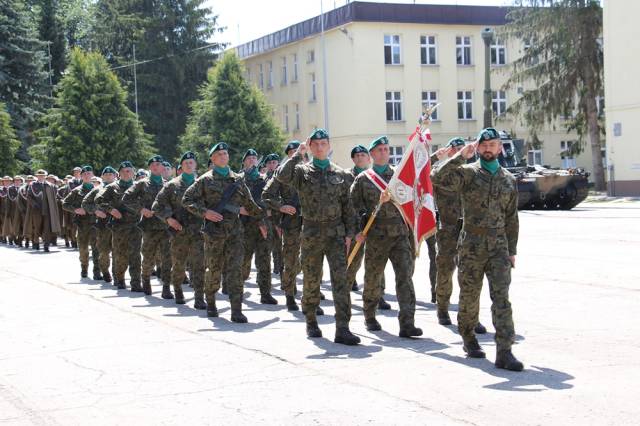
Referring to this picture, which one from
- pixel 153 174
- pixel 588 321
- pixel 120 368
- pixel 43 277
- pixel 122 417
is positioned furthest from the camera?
pixel 43 277

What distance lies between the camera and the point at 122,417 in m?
6.82

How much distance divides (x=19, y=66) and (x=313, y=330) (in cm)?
4553

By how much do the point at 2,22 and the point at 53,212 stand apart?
91.6 ft

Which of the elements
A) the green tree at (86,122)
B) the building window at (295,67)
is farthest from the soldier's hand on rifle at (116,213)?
the building window at (295,67)

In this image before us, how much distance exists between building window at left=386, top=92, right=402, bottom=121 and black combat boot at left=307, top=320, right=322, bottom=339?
4401 centimetres

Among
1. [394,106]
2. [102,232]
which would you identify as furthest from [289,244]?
[394,106]

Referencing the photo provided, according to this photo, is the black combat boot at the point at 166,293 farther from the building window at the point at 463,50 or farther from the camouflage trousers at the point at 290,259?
the building window at the point at 463,50

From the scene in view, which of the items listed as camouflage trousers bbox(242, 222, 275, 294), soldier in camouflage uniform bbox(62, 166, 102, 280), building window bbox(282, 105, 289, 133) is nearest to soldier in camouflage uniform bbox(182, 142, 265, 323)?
camouflage trousers bbox(242, 222, 275, 294)

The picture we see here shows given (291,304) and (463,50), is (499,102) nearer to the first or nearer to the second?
(463,50)

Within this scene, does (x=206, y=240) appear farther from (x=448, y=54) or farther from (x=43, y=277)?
(x=448, y=54)

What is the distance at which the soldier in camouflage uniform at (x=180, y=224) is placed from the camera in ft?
42.3

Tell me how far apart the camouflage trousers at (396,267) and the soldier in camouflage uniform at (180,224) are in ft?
11.6

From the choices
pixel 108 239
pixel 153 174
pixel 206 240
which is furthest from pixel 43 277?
pixel 206 240

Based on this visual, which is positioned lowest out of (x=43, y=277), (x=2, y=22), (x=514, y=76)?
(x=43, y=277)
